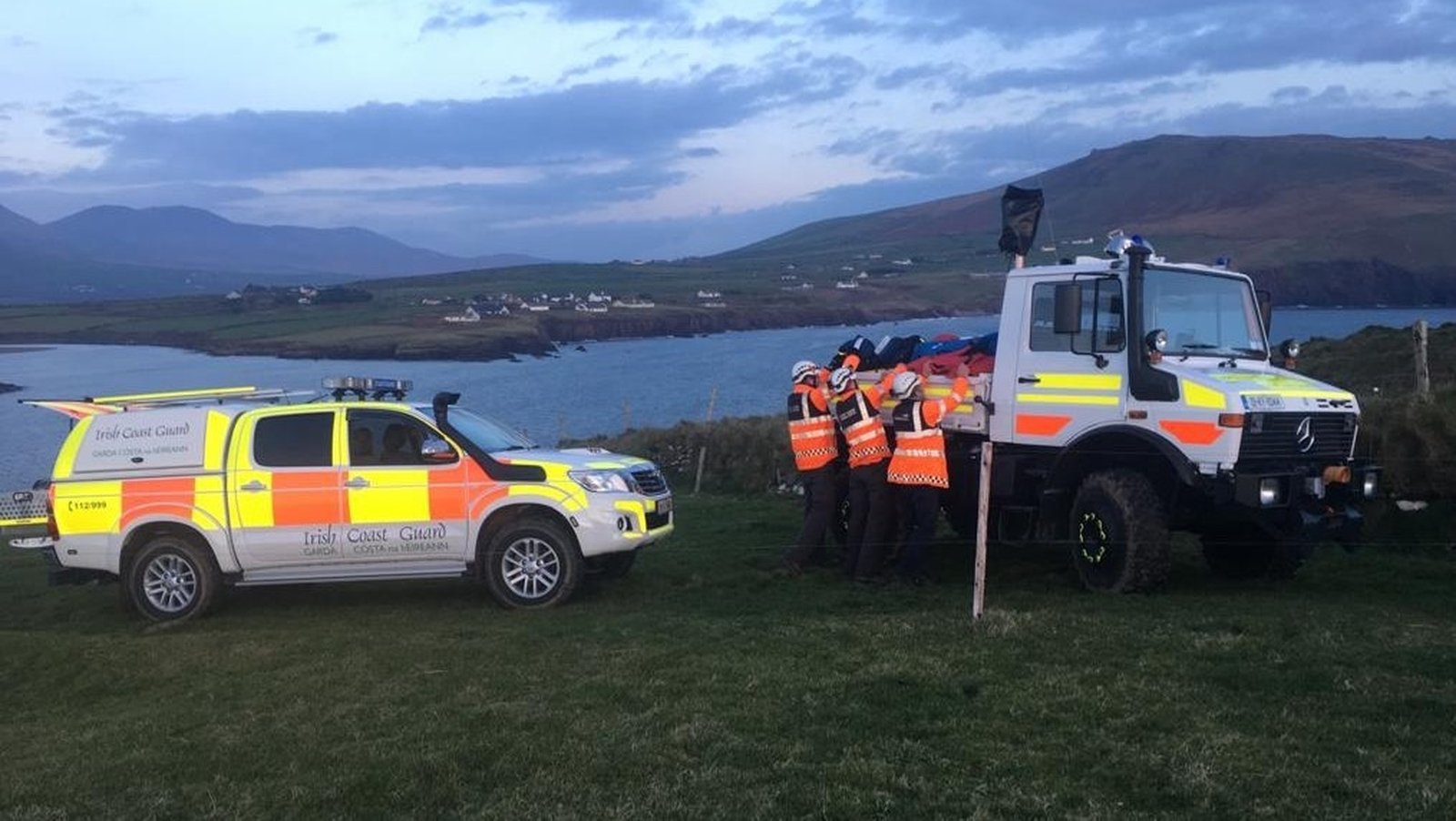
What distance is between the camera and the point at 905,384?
1082 cm

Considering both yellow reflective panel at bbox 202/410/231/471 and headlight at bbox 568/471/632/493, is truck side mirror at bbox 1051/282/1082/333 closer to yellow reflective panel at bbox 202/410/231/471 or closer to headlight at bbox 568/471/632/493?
headlight at bbox 568/471/632/493

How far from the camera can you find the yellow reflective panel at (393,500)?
34.2ft

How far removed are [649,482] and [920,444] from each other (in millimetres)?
2416

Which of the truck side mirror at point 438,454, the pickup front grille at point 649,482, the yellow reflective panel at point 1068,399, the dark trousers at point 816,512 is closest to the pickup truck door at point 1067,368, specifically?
the yellow reflective panel at point 1068,399

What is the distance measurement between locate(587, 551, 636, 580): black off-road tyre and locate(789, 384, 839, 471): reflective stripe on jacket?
6.38 feet

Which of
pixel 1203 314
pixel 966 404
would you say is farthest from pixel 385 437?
pixel 1203 314

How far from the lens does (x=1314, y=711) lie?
20.6ft

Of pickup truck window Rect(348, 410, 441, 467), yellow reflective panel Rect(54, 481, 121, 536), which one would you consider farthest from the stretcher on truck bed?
yellow reflective panel Rect(54, 481, 121, 536)

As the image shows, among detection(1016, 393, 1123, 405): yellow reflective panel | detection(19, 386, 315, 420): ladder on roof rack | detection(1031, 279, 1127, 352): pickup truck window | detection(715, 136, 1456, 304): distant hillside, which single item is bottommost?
detection(1016, 393, 1123, 405): yellow reflective panel

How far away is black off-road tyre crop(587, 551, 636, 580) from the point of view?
10734mm

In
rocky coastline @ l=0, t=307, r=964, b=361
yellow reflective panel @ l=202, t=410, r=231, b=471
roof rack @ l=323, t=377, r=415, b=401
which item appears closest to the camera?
yellow reflective panel @ l=202, t=410, r=231, b=471

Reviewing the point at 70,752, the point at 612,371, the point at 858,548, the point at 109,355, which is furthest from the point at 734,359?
the point at 70,752

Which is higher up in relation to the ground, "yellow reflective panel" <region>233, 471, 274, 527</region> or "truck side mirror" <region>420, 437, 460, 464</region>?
"truck side mirror" <region>420, 437, 460, 464</region>

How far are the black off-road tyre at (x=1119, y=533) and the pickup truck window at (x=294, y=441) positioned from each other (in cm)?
635
